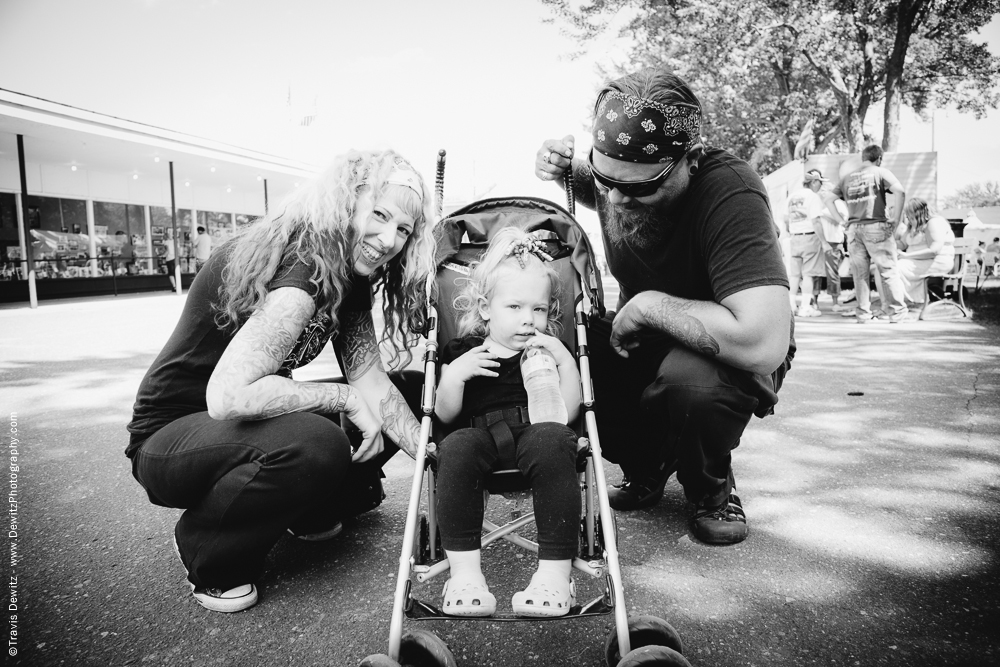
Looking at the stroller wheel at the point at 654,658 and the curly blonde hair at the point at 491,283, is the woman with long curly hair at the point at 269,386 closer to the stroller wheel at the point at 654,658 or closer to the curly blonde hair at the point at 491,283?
the curly blonde hair at the point at 491,283

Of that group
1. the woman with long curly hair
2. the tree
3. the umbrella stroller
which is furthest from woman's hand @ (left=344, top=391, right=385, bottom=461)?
the tree

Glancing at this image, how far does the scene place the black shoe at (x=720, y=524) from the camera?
254 centimetres

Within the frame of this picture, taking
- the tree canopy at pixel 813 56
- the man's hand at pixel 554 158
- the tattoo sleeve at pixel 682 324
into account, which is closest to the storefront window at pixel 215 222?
the tree canopy at pixel 813 56

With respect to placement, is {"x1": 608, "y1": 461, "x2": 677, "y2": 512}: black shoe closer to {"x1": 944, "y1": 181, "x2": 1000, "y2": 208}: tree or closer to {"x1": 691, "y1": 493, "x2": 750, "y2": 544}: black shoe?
{"x1": 691, "y1": 493, "x2": 750, "y2": 544}: black shoe

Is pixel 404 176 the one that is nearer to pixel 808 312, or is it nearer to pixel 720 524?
pixel 720 524

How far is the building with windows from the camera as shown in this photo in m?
13.1

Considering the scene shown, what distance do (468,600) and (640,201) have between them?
1.59 meters

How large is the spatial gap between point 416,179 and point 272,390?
0.95 metres

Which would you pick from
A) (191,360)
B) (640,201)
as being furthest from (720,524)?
(191,360)

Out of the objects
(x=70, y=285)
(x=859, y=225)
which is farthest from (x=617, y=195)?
(x=70, y=285)

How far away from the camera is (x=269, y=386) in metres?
2.05

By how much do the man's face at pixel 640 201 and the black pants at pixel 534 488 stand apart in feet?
3.22

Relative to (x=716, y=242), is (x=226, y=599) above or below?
below

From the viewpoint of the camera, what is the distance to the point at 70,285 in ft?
57.0
